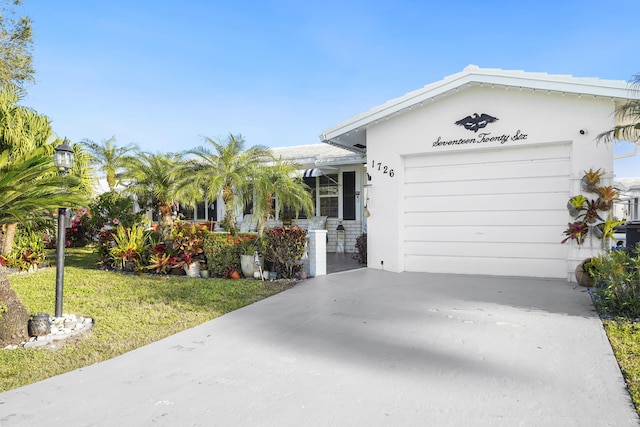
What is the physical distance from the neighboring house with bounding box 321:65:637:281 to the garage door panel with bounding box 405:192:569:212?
0.07 ft

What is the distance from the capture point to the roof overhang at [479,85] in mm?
7812

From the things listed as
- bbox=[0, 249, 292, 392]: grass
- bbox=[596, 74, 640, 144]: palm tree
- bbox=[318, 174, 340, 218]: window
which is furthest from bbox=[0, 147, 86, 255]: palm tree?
bbox=[318, 174, 340, 218]: window

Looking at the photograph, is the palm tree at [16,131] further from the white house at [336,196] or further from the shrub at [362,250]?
the white house at [336,196]

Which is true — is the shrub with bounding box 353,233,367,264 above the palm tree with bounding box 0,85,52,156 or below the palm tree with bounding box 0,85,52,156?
below

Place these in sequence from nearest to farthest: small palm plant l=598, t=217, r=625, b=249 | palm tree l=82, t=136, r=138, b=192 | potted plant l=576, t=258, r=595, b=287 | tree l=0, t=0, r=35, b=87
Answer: potted plant l=576, t=258, r=595, b=287
small palm plant l=598, t=217, r=625, b=249
tree l=0, t=0, r=35, b=87
palm tree l=82, t=136, r=138, b=192

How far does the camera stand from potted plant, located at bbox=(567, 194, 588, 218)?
8172 millimetres

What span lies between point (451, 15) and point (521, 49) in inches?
110

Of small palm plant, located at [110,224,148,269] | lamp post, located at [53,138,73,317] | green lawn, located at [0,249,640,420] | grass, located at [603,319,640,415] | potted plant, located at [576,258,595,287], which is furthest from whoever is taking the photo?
small palm plant, located at [110,224,148,269]

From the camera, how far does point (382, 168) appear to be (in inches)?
407

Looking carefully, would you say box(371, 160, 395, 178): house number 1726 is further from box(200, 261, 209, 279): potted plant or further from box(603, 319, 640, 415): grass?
box(603, 319, 640, 415): grass

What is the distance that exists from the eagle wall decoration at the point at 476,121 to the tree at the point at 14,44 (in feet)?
61.9

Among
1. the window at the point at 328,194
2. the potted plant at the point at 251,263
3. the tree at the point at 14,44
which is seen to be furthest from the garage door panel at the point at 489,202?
the tree at the point at 14,44

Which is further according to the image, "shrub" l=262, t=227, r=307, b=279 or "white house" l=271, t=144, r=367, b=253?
"white house" l=271, t=144, r=367, b=253

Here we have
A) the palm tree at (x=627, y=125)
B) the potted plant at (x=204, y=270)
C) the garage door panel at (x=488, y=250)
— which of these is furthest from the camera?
the potted plant at (x=204, y=270)
